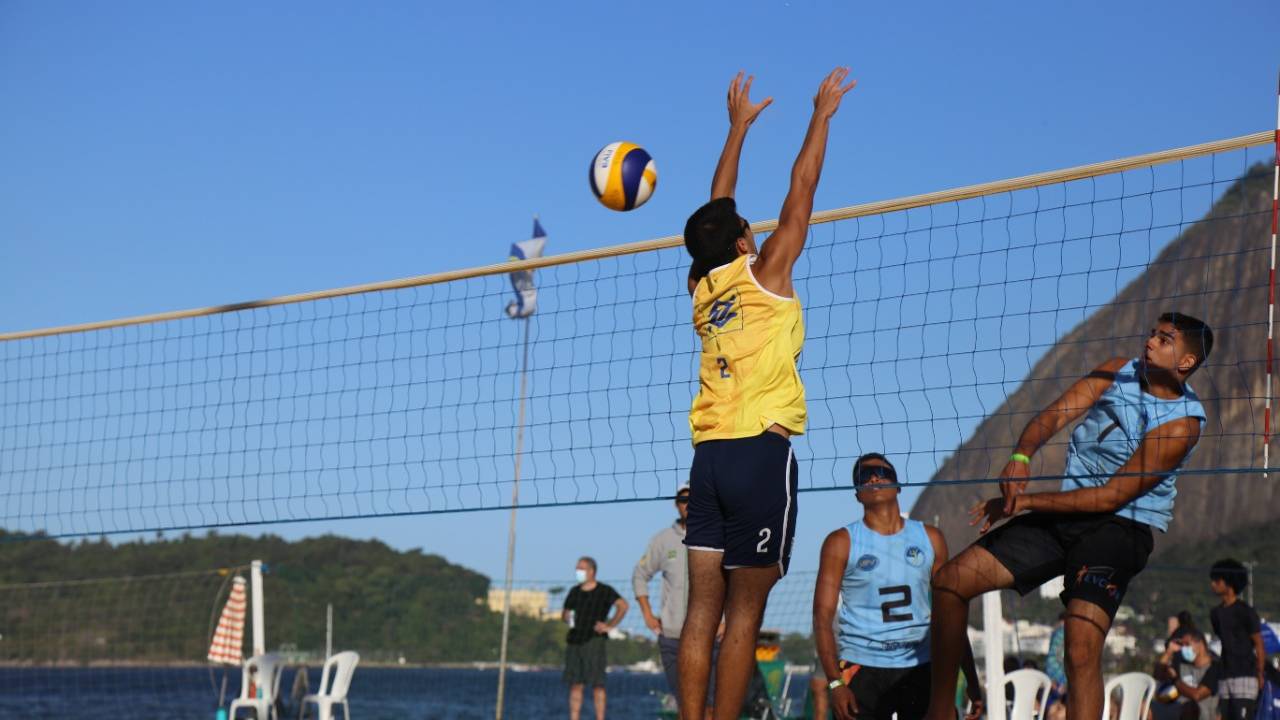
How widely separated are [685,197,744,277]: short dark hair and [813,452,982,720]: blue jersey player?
1.68m

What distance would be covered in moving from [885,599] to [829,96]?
8.39 feet

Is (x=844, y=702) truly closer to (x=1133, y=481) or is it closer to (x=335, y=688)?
(x=1133, y=481)

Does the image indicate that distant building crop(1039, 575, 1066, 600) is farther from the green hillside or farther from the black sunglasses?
the green hillside

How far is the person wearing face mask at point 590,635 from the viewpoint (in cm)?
1219

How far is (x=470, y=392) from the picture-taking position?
934 centimetres

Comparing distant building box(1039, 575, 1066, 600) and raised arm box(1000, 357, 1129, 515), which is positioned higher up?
raised arm box(1000, 357, 1129, 515)

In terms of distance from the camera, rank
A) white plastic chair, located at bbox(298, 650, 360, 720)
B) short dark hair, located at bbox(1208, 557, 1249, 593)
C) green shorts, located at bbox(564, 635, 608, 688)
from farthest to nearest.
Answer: green shorts, located at bbox(564, 635, 608, 688) → white plastic chair, located at bbox(298, 650, 360, 720) → short dark hair, located at bbox(1208, 557, 1249, 593)

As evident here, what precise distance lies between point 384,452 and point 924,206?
13.3ft

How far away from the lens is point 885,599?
659 centimetres

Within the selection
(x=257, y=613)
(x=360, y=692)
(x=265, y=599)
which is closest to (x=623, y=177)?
(x=257, y=613)

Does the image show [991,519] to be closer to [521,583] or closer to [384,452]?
[384,452]

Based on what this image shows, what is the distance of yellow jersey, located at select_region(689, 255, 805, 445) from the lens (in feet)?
15.8

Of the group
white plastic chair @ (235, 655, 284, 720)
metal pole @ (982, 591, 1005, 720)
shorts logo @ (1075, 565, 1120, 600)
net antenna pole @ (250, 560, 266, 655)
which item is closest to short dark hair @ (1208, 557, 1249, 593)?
metal pole @ (982, 591, 1005, 720)

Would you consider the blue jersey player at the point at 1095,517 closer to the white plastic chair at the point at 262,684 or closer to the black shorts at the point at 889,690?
the black shorts at the point at 889,690
